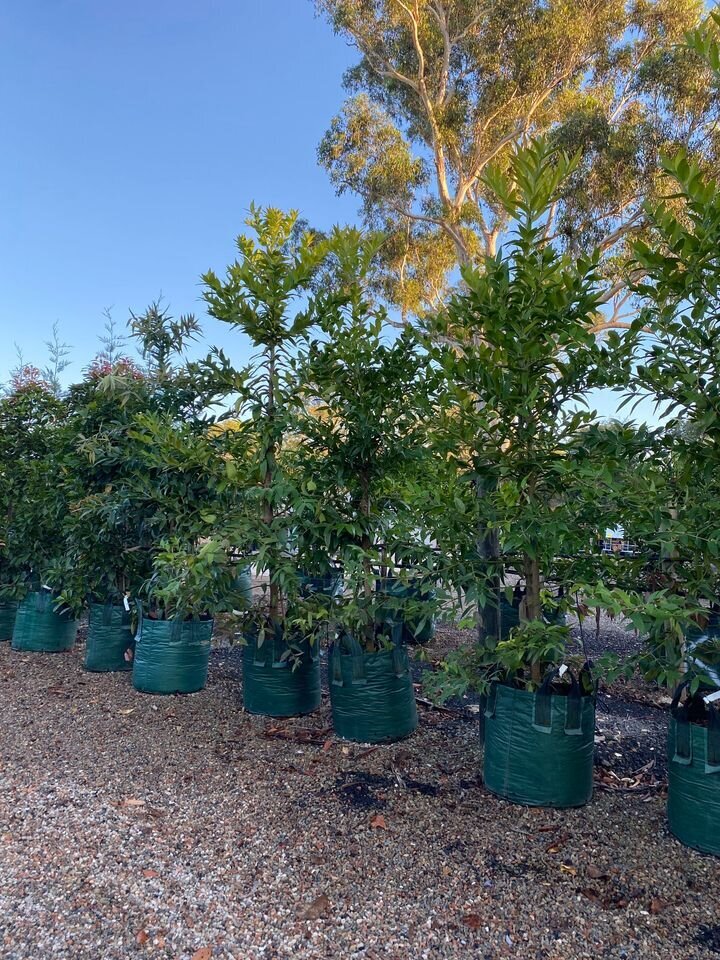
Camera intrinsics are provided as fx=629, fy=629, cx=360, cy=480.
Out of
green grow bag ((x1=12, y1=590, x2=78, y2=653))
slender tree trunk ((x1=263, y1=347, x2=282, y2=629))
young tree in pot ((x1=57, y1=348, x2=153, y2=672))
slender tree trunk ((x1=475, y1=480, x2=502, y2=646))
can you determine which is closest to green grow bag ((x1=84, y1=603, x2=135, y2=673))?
young tree in pot ((x1=57, y1=348, x2=153, y2=672))

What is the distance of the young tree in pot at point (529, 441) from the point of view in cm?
234

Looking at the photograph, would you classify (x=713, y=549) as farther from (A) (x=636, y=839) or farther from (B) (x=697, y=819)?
(A) (x=636, y=839)

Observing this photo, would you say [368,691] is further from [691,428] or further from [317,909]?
[691,428]

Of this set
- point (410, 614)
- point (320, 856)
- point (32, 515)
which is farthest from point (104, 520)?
point (320, 856)

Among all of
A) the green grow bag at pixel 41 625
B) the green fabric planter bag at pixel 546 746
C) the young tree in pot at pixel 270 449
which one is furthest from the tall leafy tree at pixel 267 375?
the green grow bag at pixel 41 625

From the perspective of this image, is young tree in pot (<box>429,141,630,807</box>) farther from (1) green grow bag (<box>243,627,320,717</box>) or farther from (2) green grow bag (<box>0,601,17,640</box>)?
(2) green grow bag (<box>0,601,17,640</box>)

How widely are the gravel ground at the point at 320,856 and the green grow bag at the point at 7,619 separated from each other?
2533 mm

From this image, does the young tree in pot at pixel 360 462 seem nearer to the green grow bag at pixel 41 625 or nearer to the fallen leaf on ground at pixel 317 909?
the fallen leaf on ground at pixel 317 909

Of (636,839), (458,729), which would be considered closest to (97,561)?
(458,729)

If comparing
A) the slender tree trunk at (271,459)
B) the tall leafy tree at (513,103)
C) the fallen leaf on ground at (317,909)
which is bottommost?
the fallen leaf on ground at (317,909)

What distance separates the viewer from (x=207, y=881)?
2033 mm

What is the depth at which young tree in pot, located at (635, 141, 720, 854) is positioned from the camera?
1944mm

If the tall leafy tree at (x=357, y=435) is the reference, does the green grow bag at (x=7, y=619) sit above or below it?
below

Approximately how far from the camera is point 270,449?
11.2ft
